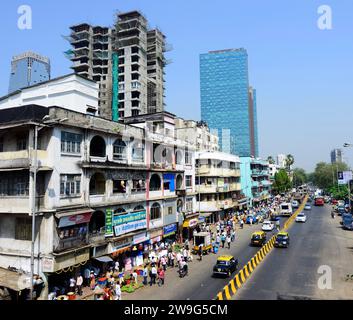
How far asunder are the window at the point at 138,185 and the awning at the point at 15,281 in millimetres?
13314

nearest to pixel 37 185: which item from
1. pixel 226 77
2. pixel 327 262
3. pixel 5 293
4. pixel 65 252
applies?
pixel 65 252

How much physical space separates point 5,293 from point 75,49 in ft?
299

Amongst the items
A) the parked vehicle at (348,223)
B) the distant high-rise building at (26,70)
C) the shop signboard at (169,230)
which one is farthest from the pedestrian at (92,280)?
the distant high-rise building at (26,70)

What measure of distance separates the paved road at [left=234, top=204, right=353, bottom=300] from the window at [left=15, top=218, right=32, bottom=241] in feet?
51.2

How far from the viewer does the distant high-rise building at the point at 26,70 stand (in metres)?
89.8

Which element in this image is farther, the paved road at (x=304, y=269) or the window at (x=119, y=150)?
the window at (x=119, y=150)

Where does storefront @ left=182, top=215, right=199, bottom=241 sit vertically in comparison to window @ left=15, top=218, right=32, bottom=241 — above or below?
below

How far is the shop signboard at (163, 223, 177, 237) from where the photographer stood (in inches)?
1483

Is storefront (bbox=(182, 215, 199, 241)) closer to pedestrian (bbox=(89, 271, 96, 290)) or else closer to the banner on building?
pedestrian (bbox=(89, 271, 96, 290))

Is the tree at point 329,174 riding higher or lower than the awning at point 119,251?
higher

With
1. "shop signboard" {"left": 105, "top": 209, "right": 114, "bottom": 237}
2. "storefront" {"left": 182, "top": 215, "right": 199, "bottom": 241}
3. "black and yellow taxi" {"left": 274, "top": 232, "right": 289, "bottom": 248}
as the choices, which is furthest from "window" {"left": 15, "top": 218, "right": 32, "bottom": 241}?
"black and yellow taxi" {"left": 274, "top": 232, "right": 289, "bottom": 248}

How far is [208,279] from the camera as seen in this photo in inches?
1019

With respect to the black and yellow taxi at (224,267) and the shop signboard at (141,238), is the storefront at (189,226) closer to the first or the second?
the shop signboard at (141,238)
